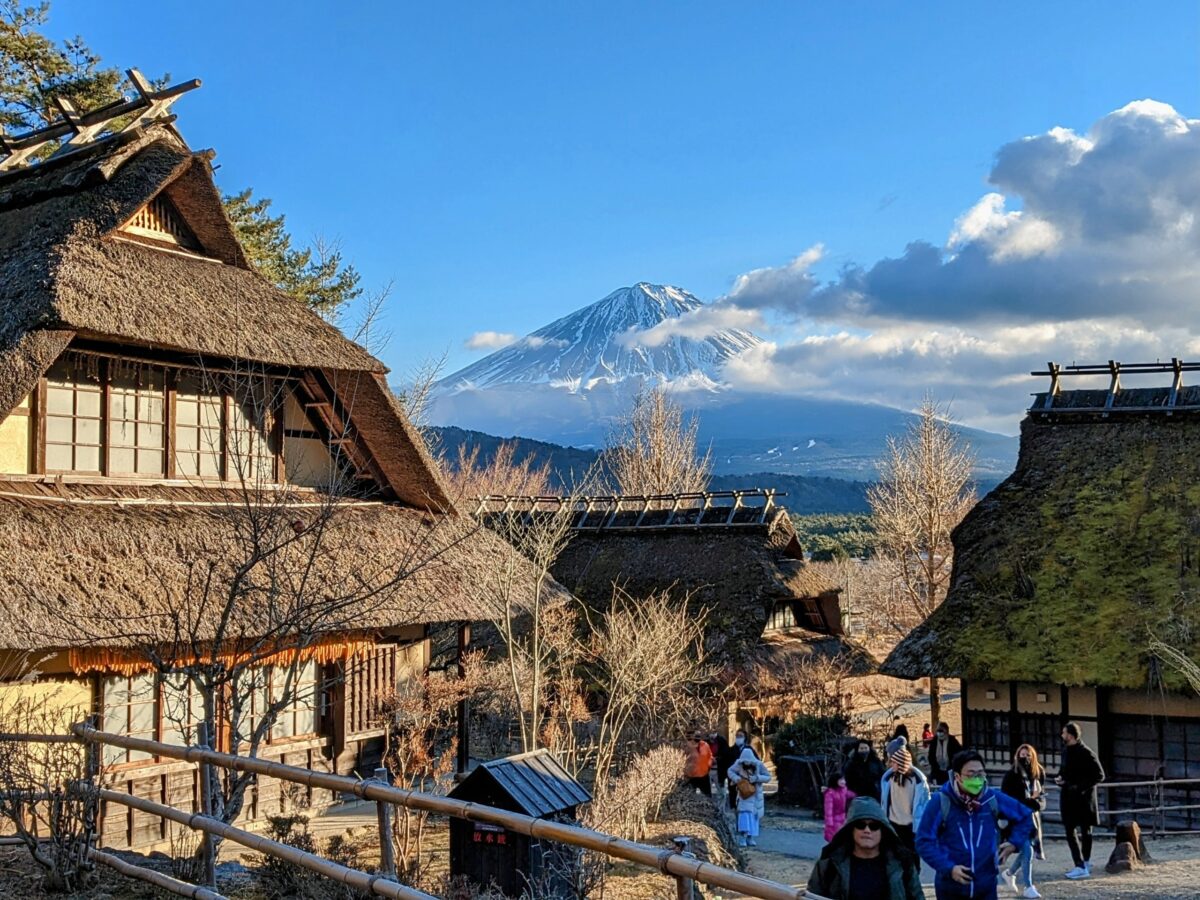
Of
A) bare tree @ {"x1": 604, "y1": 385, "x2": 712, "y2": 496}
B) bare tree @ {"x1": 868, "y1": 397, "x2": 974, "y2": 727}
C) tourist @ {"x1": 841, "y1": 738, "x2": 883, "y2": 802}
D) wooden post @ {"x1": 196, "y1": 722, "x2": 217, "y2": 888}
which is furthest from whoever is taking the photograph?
bare tree @ {"x1": 604, "y1": 385, "x2": 712, "y2": 496}

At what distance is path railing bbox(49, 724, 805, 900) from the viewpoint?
14.5 ft

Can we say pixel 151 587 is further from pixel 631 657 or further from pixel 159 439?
pixel 631 657

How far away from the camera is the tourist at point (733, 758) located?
15523 mm

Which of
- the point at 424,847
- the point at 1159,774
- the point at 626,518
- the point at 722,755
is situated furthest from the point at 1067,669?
the point at 626,518

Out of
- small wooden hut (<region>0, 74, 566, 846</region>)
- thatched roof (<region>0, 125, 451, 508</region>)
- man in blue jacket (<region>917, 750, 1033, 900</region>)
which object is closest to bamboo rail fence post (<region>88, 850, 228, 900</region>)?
small wooden hut (<region>0, 74, 566, 846</region>)

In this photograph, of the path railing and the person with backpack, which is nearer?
the path railing

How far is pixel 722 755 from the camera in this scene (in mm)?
16875

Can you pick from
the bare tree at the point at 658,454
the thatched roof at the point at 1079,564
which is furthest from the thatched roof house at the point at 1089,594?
the bare tree at the point at 658,454

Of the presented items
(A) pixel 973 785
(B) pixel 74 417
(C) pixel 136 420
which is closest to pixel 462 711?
(C) pixel 136 420

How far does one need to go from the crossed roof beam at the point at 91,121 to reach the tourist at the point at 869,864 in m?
13.1

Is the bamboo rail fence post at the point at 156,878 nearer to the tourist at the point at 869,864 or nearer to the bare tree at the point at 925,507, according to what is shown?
the tourist at the point at 869,864

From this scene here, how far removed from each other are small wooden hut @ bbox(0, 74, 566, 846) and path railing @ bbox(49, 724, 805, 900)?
110 inches

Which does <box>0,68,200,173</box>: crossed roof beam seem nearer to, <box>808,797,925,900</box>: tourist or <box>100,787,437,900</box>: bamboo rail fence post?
<box>100,787,437,900</box>: bamboo rail fence post

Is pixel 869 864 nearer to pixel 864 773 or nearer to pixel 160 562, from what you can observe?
pixel 864 773
